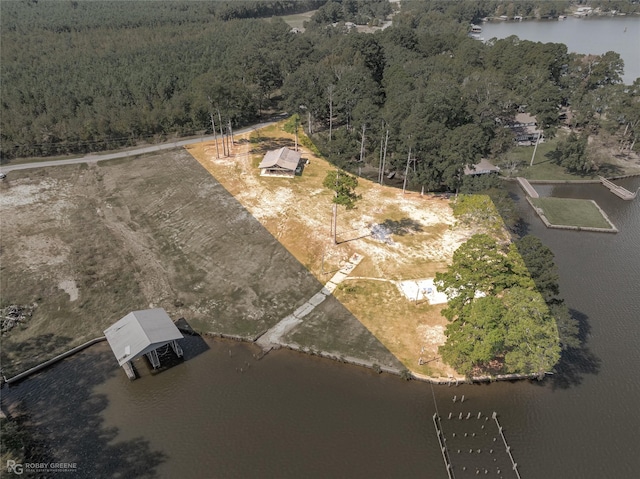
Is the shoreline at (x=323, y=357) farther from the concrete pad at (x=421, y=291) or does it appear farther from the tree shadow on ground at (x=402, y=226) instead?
the tree shadow on ground at (x=402, y=226)

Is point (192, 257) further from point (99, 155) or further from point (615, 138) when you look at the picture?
point (615, 138)

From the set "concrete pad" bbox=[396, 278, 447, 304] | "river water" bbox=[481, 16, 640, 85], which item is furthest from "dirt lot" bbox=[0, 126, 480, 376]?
"river water" bbox=[481, 16, 640, 85]

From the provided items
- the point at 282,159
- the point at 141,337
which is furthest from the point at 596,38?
the point at 141,337

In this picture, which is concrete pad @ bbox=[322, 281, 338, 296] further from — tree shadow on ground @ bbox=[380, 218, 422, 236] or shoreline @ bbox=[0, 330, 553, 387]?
tree shadow on ground @ bbox=[380, 218, 422, 236]

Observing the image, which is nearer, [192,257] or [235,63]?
[192,257]

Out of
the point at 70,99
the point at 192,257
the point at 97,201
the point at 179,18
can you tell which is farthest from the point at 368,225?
the point at 179,18
